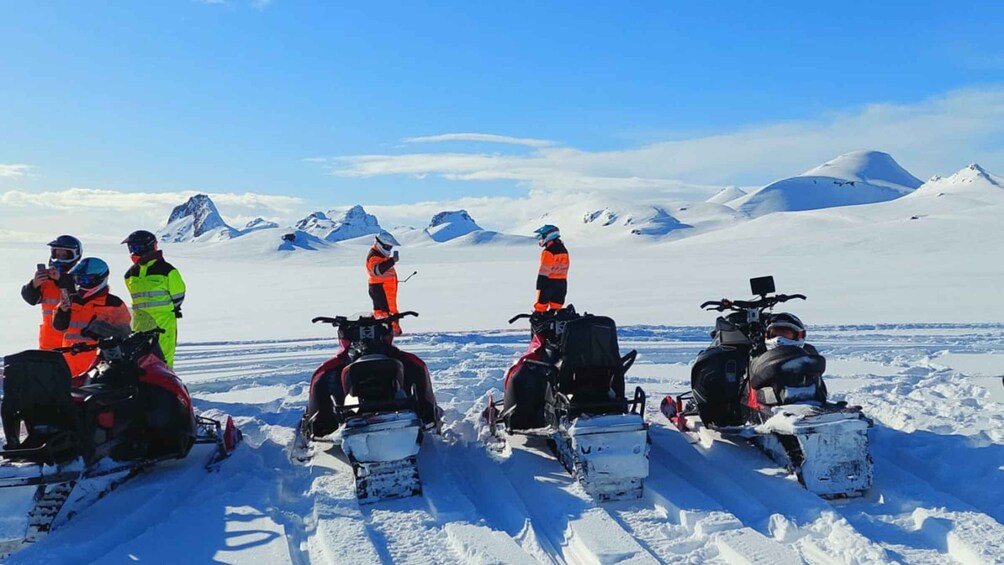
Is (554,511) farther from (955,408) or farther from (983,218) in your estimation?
(983,218)

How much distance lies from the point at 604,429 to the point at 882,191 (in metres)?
191

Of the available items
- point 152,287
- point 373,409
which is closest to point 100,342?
point 152,287

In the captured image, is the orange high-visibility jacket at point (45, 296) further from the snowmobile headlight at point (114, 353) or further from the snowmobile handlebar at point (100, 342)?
the snowmobile headlight at point (114, 353)

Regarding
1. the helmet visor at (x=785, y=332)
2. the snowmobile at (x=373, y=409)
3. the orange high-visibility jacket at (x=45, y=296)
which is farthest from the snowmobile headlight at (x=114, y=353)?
the helmet visor at (x=785, y=332)

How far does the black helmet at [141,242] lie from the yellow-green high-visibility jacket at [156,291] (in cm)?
9

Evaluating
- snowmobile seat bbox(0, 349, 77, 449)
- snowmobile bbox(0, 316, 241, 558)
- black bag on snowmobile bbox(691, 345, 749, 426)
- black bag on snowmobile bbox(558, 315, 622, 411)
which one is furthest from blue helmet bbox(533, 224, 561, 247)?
snowmobile seat bbox(0, 349, 77, 449)

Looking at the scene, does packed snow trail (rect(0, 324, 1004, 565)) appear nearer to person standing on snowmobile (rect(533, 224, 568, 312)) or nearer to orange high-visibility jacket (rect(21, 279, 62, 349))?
orange high-visibility jacket (rect(21, 279, 62, 349))

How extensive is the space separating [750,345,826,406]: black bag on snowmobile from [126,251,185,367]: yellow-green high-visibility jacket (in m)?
4.92

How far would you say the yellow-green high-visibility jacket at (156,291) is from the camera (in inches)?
263

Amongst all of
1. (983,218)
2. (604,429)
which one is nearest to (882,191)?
(983,218)

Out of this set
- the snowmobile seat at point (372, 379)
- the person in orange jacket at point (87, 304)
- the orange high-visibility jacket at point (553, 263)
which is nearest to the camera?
the snowmobile seat at point (372, 379)

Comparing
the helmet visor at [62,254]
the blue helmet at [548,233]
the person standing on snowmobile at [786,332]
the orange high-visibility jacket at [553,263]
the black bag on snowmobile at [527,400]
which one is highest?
the blue helmet at [548,233]

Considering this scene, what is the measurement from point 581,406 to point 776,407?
1.22m

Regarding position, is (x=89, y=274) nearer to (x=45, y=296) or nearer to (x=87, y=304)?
(x=87, y=304)
